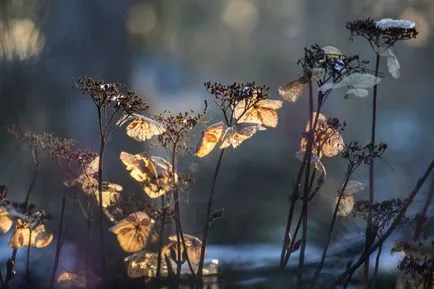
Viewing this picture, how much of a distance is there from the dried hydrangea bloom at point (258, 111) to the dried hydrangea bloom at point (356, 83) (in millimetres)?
98

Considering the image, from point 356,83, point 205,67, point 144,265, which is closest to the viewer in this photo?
point 356,83

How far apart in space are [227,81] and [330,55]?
0.36 m

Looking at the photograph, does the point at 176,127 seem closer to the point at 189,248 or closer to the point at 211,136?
the point at 211,136

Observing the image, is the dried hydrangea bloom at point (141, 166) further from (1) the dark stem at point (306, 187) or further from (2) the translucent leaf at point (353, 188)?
(2) the translucent leaf at point (353, 188)

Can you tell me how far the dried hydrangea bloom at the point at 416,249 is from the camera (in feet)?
2.45

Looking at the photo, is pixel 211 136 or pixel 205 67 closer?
pixel 211 136

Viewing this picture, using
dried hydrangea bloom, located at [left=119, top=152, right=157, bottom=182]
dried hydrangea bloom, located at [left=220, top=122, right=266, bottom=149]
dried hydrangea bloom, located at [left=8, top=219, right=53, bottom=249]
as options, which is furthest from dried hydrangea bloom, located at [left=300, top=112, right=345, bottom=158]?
dried hydrangea bloom, located at [left=8, top=219, right=53, bottom=249]

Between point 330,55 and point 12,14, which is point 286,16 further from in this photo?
point 12,14

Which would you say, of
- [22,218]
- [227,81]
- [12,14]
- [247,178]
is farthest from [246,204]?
[12,14]

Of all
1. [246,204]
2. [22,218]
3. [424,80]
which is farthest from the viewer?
[424,80]

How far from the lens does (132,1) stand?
3.71 feet

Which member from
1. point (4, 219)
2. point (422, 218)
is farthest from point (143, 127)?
point (422, 218)

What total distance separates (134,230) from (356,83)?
35 cm

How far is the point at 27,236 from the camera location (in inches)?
32.6
